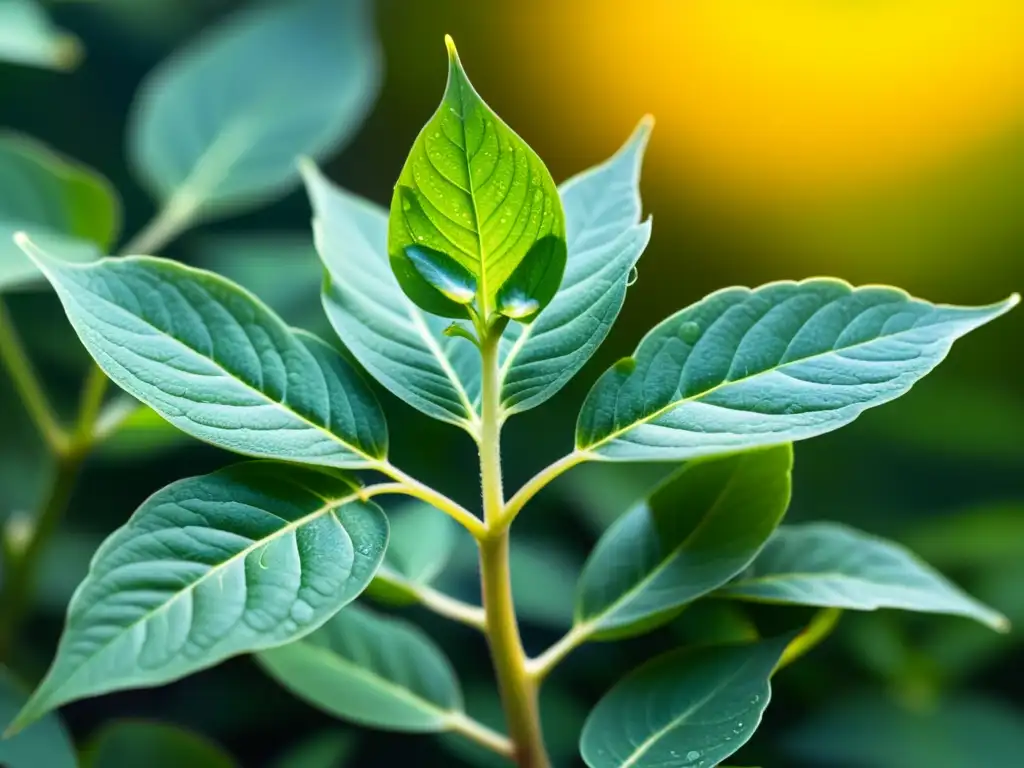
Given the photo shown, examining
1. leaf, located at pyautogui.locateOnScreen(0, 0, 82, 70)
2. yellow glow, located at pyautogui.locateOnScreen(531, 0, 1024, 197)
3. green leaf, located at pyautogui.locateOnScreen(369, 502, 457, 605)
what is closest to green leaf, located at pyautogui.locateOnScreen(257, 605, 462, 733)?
green leaf, located at pyautogui.locateOnScreen(369, 502, 457, 605)

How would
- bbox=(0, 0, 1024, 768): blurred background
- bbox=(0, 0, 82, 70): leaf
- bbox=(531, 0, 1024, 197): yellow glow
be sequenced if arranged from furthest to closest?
bbox=(531, 0, 1024, 197): yellow glow
bbox=(0, 0, 1024, 768): blurred background
bbox=(0, 0, 82, 70): leaf

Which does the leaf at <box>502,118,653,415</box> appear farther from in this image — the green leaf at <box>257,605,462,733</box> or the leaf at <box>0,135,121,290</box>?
the leaf at <box>0,135,121,290</box>

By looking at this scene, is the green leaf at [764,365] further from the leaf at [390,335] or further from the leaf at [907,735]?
the leaf at [907,735]

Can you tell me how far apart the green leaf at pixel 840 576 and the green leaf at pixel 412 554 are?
0.16 meters

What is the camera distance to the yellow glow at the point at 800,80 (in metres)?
1.02

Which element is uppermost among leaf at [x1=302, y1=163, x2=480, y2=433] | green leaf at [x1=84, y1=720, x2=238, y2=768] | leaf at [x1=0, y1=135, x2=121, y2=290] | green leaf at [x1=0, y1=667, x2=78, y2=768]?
leaf at [x1=302, y1=163, x2=480, y2=433]

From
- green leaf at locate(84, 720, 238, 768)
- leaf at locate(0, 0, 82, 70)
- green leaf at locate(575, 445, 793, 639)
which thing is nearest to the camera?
green leaf at locate(575, 445, 793, 639)

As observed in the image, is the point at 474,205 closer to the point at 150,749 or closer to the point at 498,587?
the point at 498,587

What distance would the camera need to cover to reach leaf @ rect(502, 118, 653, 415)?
377 millimetres

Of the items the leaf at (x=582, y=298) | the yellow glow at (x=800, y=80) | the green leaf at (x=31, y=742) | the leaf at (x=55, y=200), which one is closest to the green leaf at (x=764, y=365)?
the leaf at (x=582, y=298)

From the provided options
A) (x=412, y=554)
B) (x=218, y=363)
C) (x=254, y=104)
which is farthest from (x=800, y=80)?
(x=218, y=363)

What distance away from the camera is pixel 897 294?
0.37 m

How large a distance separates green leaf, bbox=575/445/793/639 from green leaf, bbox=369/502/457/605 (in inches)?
3.5

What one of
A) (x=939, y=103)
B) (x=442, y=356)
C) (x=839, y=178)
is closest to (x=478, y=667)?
(x=442, y=356)
